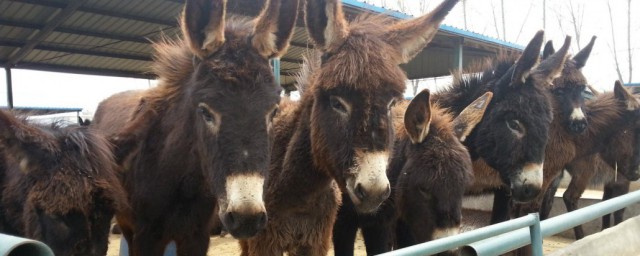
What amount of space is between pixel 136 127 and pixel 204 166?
1.08 meters

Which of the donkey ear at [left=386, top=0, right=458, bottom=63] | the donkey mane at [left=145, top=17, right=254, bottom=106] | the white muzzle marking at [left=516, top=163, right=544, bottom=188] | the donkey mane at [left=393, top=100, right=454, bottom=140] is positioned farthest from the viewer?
the white muzzle marking at [left=516, top=163, right=544, bottom=188]

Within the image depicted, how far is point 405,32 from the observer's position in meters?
3.95

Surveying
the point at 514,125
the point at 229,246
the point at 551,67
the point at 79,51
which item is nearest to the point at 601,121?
the point at 551,67

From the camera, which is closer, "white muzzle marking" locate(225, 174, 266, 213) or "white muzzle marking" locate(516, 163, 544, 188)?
"white muzzle marking" locate(225, 174, 266, 213)

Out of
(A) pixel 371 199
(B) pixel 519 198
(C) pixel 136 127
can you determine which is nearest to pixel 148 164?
(C) pixel 136 127

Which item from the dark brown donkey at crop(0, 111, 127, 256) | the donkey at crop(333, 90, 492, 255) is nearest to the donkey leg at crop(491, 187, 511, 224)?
the donkey at crop(333, 90, 492, 255)

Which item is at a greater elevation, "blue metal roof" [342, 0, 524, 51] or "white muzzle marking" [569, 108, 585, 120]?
"blue metal roof" [342, 0, 524, 51]

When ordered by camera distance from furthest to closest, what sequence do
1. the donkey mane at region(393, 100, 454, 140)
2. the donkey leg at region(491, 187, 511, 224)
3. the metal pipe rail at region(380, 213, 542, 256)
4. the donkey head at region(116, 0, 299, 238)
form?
the donkey leg at region(491, 187, 511, 224)
the donkey mane at region(393, 100, 454, 140)
the donkey head at region(116, 0, 299, 238)
the metal pipe rail at region(380, 213, 542, 256)

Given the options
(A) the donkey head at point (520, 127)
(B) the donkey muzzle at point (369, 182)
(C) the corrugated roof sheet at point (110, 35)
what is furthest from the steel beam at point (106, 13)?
(B) the donkey muzzle at point (369, 182)

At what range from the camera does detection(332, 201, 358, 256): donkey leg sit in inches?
195

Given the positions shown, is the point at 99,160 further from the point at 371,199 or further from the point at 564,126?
the point at 564,126

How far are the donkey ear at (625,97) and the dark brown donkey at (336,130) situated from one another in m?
6.73

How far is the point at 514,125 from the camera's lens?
18.3ft

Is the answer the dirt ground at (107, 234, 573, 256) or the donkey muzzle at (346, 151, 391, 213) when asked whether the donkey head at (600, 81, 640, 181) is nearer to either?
the dirt ground at (107, 234, 573, 256)
